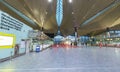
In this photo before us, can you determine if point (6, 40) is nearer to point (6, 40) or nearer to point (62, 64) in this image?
point (6, 40)


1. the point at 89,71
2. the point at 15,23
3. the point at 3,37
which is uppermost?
the point at 15,23

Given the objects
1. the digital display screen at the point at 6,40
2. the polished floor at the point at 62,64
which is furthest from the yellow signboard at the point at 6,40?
the polished floor at the point at 62,64

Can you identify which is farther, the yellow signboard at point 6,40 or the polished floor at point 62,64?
the yellow signboard at point 6,40

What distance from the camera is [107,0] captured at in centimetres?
2447

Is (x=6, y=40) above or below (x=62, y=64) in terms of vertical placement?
above

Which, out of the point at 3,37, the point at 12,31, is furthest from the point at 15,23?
the point at 3,37

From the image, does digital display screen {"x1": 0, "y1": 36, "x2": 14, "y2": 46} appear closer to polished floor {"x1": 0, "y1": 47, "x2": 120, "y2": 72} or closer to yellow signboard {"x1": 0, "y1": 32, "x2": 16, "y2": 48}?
yellow signboard {"x1": 0, "y1": 32, "x2": 16, "y2": 48}

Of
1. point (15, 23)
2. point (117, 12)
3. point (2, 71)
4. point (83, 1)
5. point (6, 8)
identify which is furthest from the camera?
point (117, 12)

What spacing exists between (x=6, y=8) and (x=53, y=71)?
19.9 metres

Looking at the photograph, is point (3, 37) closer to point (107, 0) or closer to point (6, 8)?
point (6, 8)

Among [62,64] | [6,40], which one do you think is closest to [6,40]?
[6,40]

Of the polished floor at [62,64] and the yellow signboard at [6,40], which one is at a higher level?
the yellow signboard at [6,40]

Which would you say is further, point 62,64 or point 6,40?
point 6,40

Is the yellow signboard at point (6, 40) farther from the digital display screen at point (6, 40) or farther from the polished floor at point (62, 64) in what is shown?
the polished floor at point (62, 64)
